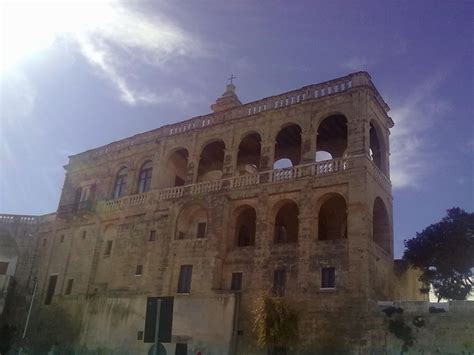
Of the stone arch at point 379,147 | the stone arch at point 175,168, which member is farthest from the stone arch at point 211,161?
the stone arch at point 379,147

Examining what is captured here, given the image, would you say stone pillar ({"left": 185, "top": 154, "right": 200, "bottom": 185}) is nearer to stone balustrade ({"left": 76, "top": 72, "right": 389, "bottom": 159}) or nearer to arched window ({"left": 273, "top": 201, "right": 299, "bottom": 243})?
stone balustrade ({"left": 76, "top": 72, "right": 389, "bottom": 159})

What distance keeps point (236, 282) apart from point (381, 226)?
360 inches

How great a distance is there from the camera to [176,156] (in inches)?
1410

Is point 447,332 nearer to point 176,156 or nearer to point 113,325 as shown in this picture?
point 113,325

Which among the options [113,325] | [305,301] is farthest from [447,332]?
[113,325]

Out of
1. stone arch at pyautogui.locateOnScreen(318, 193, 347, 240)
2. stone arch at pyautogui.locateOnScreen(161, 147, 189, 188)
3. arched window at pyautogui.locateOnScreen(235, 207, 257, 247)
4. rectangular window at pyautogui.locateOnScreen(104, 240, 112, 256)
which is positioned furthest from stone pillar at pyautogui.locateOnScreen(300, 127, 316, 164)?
rectangular window at pyautogui.locateOnScreen(104, 240, 112, 256)

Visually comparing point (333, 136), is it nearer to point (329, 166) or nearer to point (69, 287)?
point (329, 166)

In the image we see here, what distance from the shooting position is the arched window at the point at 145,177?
117 feet

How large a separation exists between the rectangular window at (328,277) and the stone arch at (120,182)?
1887cm

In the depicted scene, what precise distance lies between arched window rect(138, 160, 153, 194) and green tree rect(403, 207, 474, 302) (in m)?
18.9

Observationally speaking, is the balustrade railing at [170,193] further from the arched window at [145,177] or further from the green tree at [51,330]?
the green tree at [51,330]

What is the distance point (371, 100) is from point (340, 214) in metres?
6.97

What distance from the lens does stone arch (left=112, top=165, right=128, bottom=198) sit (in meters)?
37.2

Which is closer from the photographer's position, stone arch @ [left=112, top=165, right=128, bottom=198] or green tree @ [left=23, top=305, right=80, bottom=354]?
green tree @ [left=23, top=305, right=80, bottom=354]
